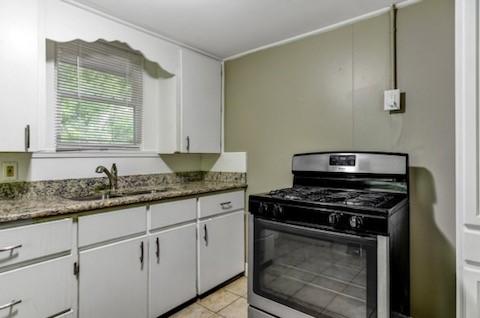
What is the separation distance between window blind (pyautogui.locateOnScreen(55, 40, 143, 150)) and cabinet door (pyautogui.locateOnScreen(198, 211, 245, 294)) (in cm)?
102

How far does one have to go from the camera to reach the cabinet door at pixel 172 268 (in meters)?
1.91

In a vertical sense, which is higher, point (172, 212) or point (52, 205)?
point (52, 205)

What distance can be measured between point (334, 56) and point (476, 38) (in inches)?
39.3

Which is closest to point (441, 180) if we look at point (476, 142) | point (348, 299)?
point (476, 142)

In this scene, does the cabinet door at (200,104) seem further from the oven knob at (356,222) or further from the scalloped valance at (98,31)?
the oven knob at (356,222)

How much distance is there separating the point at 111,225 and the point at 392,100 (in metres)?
1.93

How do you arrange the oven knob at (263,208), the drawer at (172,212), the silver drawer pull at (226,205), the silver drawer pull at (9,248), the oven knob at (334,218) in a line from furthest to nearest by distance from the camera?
1. the silver drawer pull at (226,205)
2. the drawer at (172,212)
3. the oven knob at (263,208)
4. the oven knob at (334,218)
5. the silver drawer pull at (9,248)

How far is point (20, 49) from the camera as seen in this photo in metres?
1.57

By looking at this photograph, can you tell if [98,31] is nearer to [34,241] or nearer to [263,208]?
[34,241]

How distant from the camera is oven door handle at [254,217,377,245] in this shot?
131 centimetres

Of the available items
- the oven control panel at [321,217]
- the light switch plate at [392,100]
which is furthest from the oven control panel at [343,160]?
the oven control panel at [321,217]

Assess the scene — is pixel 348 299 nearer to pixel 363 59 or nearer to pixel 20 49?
pixel 363 59

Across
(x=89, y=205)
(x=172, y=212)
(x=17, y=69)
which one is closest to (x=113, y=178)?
(x=172, y=212)

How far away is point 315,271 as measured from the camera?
1.50 meters
